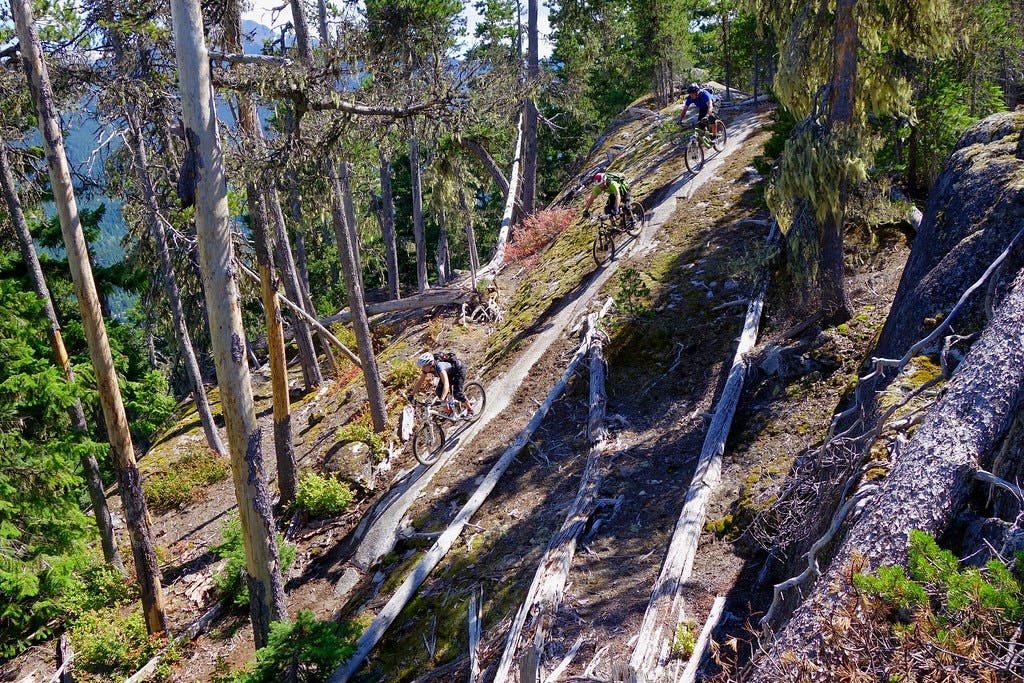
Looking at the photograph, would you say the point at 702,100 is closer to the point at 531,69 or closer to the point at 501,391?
the point at 531,69

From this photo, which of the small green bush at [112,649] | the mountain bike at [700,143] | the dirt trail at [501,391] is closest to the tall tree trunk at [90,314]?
the small green bush at [112,649]

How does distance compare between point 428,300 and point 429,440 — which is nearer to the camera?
point 429,440

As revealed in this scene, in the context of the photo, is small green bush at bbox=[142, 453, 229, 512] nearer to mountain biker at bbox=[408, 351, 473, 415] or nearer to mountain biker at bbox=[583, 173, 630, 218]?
mountain biker at bbox=[408, 351, 473, 415]

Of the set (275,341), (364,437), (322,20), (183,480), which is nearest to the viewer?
(275,341)

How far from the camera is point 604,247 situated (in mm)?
18234

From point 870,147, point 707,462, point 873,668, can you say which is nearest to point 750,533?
point 707,462

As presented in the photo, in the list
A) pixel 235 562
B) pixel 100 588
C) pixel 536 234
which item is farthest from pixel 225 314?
pixel 536 234

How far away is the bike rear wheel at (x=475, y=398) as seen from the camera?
563 inches

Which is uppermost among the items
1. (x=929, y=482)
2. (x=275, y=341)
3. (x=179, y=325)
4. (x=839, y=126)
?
(x=839, y=126)

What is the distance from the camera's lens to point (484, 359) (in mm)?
17500

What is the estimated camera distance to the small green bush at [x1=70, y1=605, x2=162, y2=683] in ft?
38.5

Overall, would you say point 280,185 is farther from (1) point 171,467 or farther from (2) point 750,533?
(1) point 171,467

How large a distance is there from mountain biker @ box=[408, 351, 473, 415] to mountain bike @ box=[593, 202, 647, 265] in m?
6.29

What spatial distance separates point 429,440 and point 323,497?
8.39 feet
